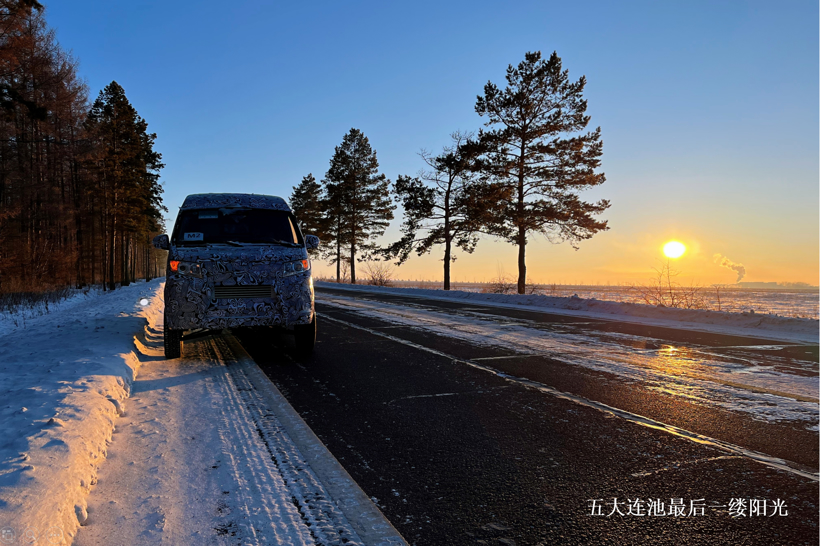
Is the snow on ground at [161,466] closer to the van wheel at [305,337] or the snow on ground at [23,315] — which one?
the van wheel at [305,337]

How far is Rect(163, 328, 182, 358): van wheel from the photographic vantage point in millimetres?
6223

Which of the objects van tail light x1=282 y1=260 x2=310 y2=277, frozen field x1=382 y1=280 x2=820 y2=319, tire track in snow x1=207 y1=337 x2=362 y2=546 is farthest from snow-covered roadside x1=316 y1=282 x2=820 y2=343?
tire track in snow x1=207 y1=337 x2=362 y2=546

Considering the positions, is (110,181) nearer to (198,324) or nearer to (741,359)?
(198,324)

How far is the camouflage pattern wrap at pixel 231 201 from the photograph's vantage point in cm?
684

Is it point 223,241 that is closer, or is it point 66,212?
point 223,241

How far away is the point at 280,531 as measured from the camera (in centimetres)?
216

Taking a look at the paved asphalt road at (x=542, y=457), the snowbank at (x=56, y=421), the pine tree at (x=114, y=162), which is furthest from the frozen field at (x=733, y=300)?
the pine tree at (x=114, y=162)

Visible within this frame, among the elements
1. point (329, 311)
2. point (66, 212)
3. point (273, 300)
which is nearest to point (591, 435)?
point (273, 300)

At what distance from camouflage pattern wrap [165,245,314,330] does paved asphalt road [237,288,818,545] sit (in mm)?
883

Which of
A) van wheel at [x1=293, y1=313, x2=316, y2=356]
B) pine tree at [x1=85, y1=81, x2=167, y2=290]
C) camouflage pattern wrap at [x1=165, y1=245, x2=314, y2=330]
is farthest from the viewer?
pine tree at [x1=85, y1=81, x2=167, y2=290]

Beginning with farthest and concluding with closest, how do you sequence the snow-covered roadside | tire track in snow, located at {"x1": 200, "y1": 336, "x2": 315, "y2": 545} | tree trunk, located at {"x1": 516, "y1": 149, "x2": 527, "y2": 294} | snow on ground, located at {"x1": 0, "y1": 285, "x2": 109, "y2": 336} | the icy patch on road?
tree trunk, located at {"x1": 516, "y1": 149, "x2": 527, "y2": 294} < snow on ground, located at {"x1": 0, "y1": 285, "x2": 109, "y2": 336} < the snow-covered roadside < the icy patch on road < tire track in snow, located at {"x1": 200, "y1": 336, "x2": 315, "y2": 545}

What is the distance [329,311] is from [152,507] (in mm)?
10587

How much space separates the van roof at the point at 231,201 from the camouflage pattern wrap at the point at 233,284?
102 cm

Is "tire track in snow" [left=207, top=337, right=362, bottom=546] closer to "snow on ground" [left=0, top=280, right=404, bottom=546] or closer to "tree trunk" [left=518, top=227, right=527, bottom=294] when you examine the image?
"snow on ground" [left=0, top=280, right=404, bottom=546]
